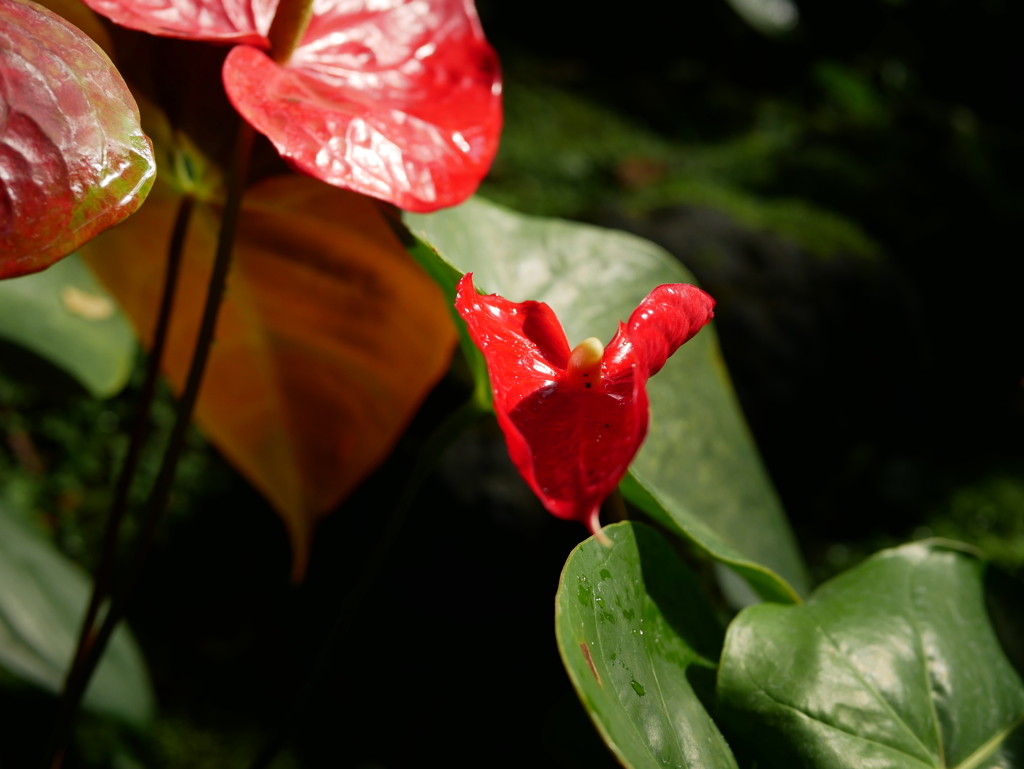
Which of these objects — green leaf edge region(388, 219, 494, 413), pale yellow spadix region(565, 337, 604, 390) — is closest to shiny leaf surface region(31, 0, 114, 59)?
green leaf edge region(388, 219, 494, 413)

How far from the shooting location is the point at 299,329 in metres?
0.53

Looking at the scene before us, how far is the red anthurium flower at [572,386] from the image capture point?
0.22m

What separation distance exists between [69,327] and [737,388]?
3.25 ft

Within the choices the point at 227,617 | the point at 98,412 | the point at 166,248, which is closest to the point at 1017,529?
the point at 227,617

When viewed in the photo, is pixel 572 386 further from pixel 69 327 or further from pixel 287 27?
pixel 69 327

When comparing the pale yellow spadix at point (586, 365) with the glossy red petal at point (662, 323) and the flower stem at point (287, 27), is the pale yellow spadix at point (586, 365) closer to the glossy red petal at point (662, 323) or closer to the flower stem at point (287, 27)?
the glossy red petal at point (662, 323)

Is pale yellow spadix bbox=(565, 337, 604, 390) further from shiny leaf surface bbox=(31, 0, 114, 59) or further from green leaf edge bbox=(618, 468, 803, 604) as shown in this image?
shiny leaf surface bbox=(31, 0, 114, 59)

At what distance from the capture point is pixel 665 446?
1.76ft

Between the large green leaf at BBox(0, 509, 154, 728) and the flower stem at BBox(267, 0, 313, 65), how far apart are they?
53cm

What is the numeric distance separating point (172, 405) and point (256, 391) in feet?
3.10

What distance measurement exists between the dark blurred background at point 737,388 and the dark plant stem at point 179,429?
0.26 meters

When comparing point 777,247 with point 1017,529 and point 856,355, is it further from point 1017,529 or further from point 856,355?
point 1017,529

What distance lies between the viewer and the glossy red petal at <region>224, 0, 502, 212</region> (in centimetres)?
31

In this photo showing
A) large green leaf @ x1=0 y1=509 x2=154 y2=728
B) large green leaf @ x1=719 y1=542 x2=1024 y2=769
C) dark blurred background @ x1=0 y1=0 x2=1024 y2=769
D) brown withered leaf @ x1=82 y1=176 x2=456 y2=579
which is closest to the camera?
large green leaf @ x1=719 y1=542 x2=1024 y2=769
